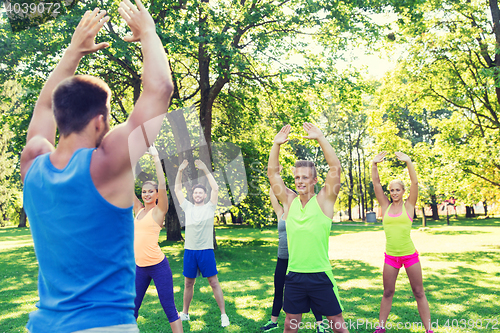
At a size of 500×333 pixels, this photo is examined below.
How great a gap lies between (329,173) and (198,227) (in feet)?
10.4

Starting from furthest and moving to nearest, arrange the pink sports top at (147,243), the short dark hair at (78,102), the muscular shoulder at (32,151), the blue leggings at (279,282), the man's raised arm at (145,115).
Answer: the blue leggings at (279,282) < the pink sports top at (147,243) < the muscular shoulder at (32,151) < the short dark hair at (78,102) < the man's raised arm at (145,115)

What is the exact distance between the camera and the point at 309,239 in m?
3.91

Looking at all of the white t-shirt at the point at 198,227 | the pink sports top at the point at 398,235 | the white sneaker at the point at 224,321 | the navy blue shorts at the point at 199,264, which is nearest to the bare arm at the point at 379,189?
the pink sports top at the point at 398,235

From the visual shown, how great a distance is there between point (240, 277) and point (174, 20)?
8361 mm

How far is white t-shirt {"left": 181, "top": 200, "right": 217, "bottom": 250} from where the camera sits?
6.31 meters

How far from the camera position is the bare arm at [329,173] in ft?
12.8

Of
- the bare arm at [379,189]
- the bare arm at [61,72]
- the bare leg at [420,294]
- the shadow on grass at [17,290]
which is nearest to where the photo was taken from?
the bare arm at [61,72]

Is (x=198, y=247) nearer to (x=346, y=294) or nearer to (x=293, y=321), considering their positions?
(x=293, y=321)

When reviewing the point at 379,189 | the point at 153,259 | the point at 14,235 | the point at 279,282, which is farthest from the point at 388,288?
the point at 14,235

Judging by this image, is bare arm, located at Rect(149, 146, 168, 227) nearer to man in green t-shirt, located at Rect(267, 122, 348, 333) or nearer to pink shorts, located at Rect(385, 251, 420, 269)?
man in green t-shirt, located at Rect(267, 122, 348, 333)

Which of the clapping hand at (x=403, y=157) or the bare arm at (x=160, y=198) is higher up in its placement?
the clapping hand at (x=403, y=157)

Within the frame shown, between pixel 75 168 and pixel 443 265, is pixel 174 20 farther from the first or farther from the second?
pixel 443 265

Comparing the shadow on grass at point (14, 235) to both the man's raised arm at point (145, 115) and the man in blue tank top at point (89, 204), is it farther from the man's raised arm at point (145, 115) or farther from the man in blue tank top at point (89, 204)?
the man's raised arm at point (145, 115)

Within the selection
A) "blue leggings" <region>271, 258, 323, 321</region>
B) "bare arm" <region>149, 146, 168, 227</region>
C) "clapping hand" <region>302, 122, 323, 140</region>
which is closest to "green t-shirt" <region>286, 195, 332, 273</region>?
"clapping hand" <region>302, 122, 323, 140</region>
